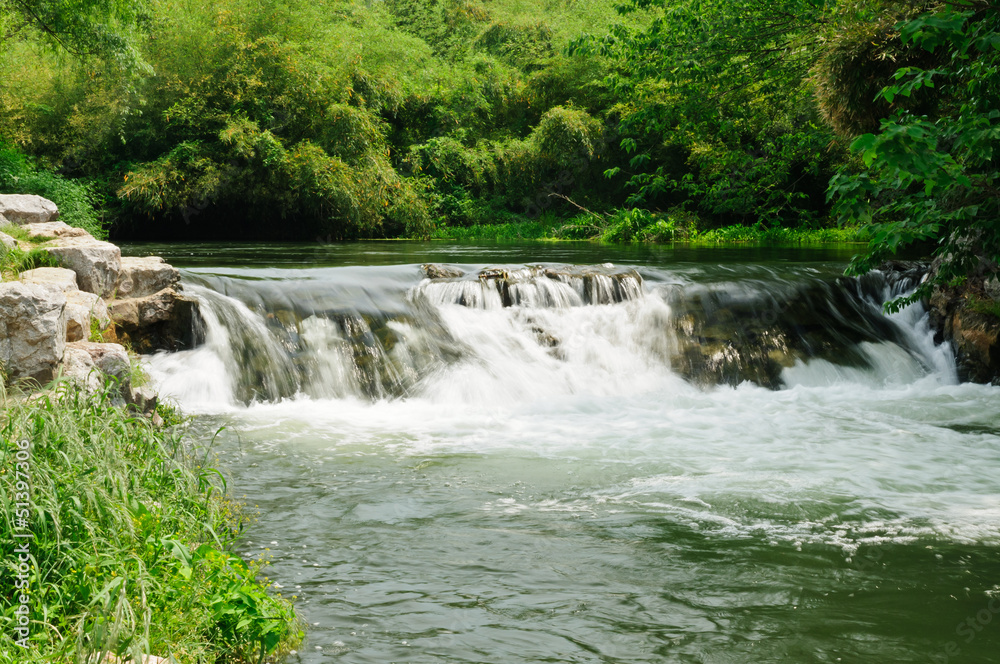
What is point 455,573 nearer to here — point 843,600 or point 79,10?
point 843,600

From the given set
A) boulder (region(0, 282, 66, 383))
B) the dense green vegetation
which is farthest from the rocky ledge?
the dense green vegetation

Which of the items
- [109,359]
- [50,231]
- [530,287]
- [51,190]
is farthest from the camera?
[51,190]

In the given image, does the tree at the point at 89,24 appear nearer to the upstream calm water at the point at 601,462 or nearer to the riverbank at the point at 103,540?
the upstream calm water at the point at 601,462

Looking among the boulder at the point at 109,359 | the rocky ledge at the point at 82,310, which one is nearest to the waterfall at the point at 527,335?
the rocky ledge at the point at 82,310

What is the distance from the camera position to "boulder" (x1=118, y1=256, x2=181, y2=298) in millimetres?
8250

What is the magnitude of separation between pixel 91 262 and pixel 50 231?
6.72 feet

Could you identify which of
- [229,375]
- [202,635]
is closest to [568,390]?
[229,375]

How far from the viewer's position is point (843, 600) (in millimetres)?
3721

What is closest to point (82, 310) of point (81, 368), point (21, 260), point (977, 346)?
point (81, 368)

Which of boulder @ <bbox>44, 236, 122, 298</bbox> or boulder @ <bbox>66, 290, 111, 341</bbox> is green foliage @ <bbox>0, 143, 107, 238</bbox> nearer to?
boulder @ <bbox>44, 236, 122, 298</bbox>

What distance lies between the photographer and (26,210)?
10.1 metres

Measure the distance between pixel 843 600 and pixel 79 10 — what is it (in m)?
18.1

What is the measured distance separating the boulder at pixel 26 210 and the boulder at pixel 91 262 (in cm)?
252

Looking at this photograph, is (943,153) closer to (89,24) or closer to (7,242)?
(7,242)
